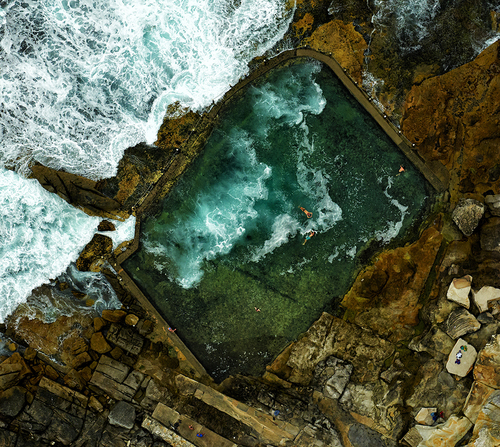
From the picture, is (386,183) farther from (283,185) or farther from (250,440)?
(250,440)

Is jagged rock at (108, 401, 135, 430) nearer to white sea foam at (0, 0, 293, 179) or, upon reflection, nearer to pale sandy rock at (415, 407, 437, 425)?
white sea foam at (0, 0, 293, 179)

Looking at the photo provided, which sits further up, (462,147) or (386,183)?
(386,183)

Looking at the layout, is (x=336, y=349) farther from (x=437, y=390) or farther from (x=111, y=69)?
(x=111, y=69)

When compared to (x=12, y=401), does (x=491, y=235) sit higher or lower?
lower

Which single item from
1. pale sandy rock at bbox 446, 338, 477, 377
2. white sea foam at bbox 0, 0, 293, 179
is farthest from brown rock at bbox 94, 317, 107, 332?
pale sandy rock at bbox 446, 338, 477, 377

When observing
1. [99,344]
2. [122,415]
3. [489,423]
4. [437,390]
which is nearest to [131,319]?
[99,344]

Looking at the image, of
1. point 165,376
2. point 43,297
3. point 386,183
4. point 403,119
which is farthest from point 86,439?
point 403,119
